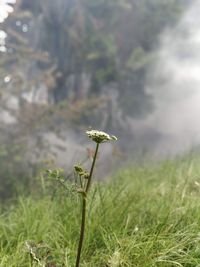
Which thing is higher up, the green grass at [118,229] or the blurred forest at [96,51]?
the blurred forest at [96,51]

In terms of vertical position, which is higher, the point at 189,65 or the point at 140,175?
the point at 189,65

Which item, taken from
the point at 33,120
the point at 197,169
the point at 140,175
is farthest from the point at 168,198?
the point at 33,120

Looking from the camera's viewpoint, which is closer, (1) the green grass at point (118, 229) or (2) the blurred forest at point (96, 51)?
(1) the green grass at point (118, 229)

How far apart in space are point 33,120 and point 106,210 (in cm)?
435

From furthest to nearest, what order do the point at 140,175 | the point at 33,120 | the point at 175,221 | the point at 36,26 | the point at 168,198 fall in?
the point at 36,26 → the point at 33,120 → the point at 140,175 → the point at 168,198 → the point at 175,221

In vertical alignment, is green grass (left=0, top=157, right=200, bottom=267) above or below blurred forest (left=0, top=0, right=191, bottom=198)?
below

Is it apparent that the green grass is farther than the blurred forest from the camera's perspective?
No

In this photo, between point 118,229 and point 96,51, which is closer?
point 118,229

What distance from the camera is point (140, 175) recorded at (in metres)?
4.77

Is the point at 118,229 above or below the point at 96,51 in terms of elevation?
below

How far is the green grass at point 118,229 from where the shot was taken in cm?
227

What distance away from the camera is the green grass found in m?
2.27

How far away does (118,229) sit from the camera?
8.87ft

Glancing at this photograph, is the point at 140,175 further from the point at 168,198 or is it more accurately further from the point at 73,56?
the point at 73,56
